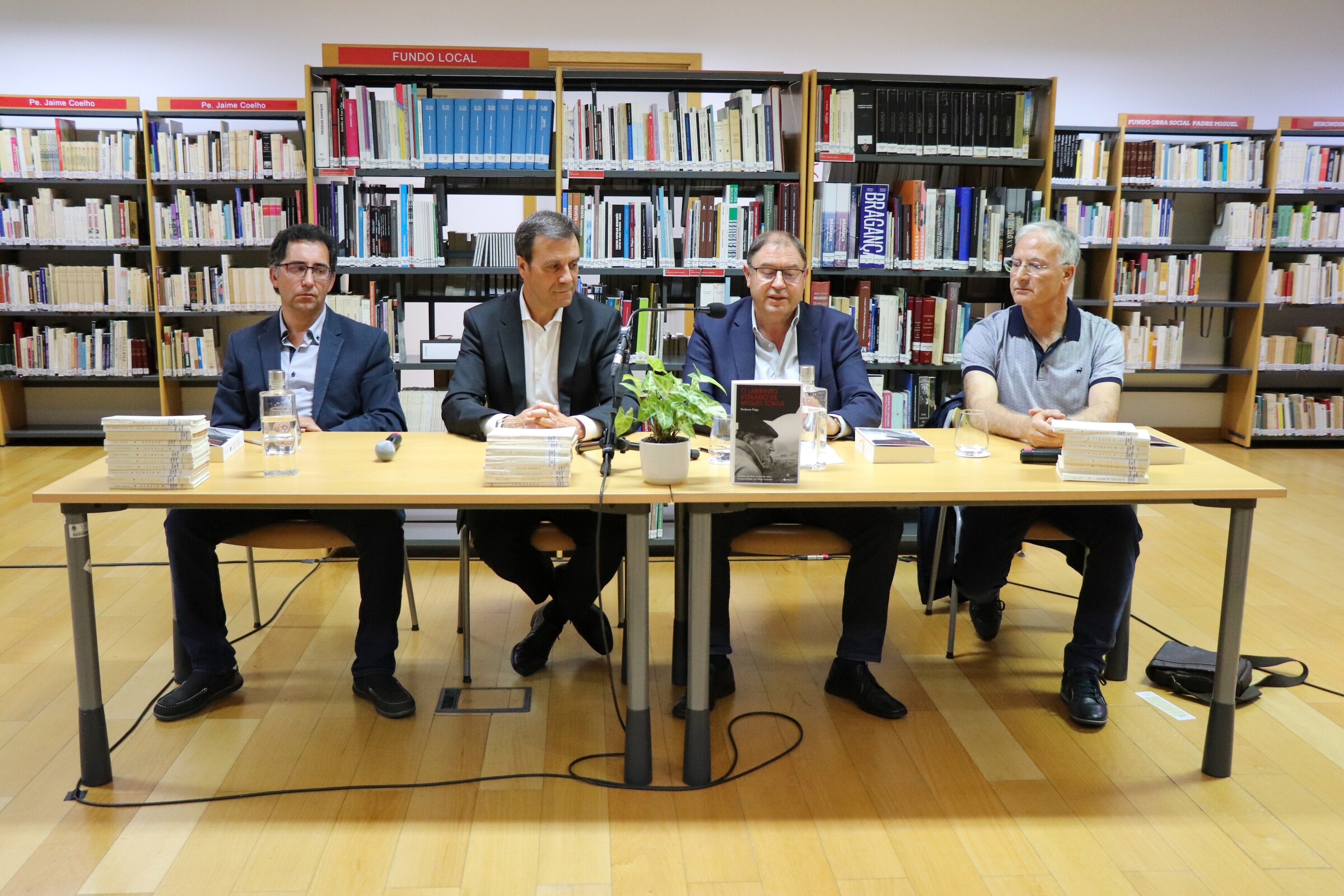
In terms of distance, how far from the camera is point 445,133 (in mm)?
4102

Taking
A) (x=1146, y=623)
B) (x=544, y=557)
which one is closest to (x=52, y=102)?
(x=544, y=557)

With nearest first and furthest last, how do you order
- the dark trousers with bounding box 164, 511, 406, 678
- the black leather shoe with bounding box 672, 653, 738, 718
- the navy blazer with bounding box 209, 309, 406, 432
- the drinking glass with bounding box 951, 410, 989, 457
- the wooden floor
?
the wooden floor
the drinking glass with bounding box 951, 410, 989, 457
the dark trousers with bounding box 164, 511, 406, 678
the black leather shoe with bounding box 672, 653, 738, 718
the navy blazer with bounding box 209, 309, 406, 432

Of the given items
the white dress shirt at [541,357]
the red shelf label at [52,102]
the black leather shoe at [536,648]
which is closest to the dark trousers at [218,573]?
the black leather shoe at [536,648]

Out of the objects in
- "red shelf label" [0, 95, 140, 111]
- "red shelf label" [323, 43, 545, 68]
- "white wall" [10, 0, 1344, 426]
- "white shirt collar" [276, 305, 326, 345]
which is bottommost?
"white shirt collar" [276, 305, 326, 345]

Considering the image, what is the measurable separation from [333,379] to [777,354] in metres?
1.33

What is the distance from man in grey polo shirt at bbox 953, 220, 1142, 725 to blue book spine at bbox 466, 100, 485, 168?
6.96ft

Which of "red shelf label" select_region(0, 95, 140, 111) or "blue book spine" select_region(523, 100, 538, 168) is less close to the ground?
"red shelf label" select_region(0, 95, 140, 111)

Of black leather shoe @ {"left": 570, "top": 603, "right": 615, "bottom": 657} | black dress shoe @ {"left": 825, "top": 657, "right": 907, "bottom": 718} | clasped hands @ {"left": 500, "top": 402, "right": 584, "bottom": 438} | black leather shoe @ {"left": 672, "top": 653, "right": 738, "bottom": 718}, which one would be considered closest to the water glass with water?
clasped hands @ {"left": 500, "top": 402, "right": 584, "bottom": 438}

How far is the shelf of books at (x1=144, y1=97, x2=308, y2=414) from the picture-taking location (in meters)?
5.82

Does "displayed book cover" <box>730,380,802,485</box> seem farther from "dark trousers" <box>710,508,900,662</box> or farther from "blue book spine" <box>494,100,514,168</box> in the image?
"blue book spine" <box>494,100,514,168</box>

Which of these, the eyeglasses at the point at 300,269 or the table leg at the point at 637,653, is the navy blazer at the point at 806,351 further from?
the eyeglasses at the point at 300,269

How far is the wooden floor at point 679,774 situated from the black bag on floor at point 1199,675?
0.15ft

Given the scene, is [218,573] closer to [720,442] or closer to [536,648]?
[536,648]

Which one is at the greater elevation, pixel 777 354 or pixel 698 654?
pixel 777 354
